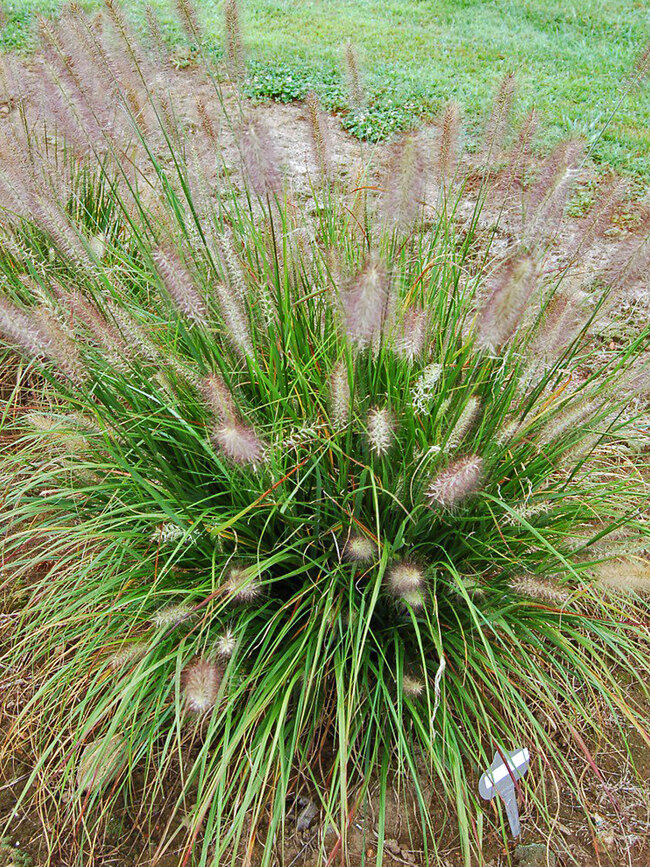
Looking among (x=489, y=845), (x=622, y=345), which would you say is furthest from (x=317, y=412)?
(x=622, y=345)

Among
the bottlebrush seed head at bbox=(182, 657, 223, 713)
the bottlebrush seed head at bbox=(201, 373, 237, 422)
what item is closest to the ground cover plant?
the bottlebrush seed head at bbox=(182, 657, 223, 713)

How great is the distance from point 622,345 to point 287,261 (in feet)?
7.41

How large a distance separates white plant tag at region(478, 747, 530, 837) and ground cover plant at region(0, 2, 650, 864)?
0.07m

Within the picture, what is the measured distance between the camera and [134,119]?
78.2 inches

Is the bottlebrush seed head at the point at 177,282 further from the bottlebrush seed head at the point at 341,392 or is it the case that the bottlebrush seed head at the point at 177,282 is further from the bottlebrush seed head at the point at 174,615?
the bottlebrush seed head at the point at 174,615

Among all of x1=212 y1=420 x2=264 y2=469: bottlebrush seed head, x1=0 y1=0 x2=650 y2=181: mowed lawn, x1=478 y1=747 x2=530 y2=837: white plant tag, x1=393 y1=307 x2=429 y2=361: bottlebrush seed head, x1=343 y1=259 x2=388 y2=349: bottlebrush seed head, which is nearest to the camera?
x1=343 y1=259 x2=388 y2=349: bottlebrush seed head

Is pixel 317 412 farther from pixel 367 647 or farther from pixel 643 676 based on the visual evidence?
pixel 643 676

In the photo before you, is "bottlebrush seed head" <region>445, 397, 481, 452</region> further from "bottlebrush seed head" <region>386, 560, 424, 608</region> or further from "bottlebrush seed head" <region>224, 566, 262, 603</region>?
"bottlebrush seed head" <region>224, 566, 262, 603</region>

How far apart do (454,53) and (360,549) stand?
7.02m

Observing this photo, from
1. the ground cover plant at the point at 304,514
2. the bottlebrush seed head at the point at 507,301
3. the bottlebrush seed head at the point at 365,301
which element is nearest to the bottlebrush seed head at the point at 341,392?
the ground cover plant at the point at 304,514

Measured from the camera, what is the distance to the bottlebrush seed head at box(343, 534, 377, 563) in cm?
169

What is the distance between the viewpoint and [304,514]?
210 cm

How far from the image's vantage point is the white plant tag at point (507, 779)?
170 centimetres

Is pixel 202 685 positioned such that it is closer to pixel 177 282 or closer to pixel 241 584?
pixel 241 584
